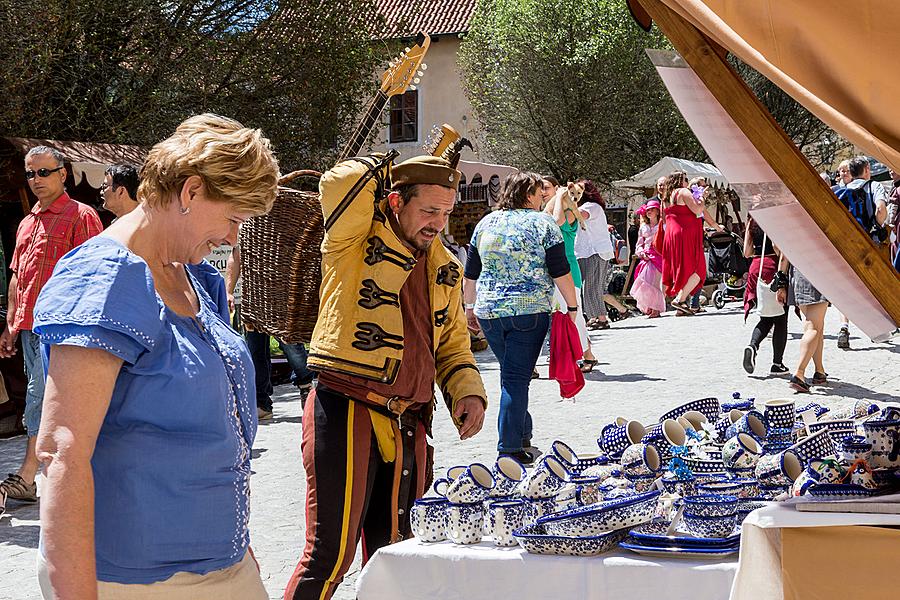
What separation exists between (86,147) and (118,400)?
9111mm

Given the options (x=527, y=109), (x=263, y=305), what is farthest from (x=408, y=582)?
(x=527, y=109)

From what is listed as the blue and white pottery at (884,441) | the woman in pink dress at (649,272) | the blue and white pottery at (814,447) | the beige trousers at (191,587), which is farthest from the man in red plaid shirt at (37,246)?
the woman in pink dress at (649,272)

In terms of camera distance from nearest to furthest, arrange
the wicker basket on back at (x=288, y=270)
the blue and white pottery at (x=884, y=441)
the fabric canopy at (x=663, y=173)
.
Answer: the blue and white pottery at (x=884, y=441) < the wicker basket on back at (x=288, y=270) < the fabric canopy at (x=663, y=173)

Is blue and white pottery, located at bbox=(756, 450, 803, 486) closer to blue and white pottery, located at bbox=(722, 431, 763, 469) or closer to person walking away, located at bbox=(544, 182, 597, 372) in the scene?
blue and white pottery, located at bbox=(722, 431, 763, 469)

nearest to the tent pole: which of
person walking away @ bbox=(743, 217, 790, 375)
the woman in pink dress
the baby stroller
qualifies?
person walking away @ bbox=(743, 217, 790, 375)

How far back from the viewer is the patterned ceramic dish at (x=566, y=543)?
2865 millimetres

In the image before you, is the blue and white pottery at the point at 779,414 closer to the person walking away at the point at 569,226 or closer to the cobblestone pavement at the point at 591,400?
the cobblestone pavement at the point at 591,400

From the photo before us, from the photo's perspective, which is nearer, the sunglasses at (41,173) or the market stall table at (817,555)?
the market stall table at (817,555)

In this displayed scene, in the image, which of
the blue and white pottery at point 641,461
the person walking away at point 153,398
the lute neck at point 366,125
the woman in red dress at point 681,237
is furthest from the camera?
the woman in red dress at point 681,237

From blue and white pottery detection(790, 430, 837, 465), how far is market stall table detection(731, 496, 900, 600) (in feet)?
2.01

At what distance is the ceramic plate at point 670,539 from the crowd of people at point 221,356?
3.20 feet

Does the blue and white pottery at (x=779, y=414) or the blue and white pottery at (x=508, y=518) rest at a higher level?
the blue and white pottery at (x=779, y=414)

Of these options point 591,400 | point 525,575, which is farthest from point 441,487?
point 591,400

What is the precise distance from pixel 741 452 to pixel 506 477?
27.2 inches
